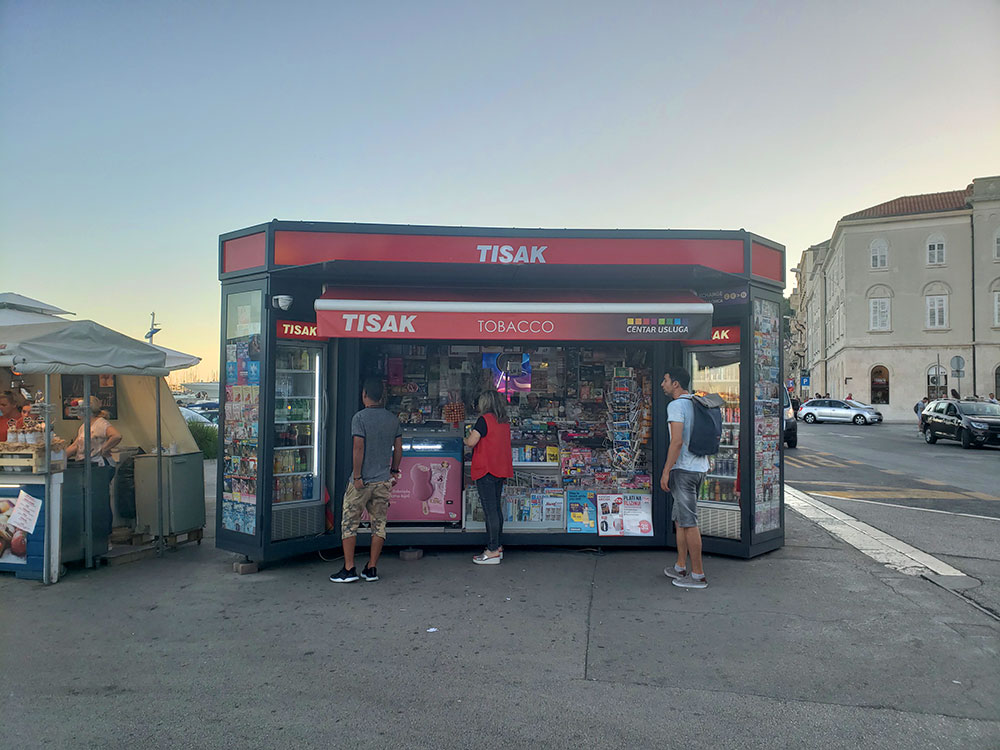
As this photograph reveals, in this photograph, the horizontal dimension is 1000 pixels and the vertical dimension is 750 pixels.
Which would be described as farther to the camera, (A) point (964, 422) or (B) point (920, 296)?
(B) point (920, 296)

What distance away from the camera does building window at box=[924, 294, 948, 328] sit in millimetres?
43781

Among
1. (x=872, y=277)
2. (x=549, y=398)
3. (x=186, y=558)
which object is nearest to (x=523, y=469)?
(x=549, y=398)

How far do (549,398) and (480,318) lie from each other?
1.92 m

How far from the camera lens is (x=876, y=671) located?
4.19 metres

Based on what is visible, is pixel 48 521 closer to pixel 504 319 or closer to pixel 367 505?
pixel 367 505

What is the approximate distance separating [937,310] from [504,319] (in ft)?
154

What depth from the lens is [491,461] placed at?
6680 millimetres

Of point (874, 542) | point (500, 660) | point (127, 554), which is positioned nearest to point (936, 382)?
point (874, 542)

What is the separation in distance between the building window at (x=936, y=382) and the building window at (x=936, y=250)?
262 inches

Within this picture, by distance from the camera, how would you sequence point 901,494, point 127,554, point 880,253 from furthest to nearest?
point 880,253 < point 901,494 < point 127,554

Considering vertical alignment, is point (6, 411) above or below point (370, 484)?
above

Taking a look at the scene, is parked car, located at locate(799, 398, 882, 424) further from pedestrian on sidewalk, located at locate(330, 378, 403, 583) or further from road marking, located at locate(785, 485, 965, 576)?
pedestrian on sidewalk, located at locate(330, 378, 403, 583)

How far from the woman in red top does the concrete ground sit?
1.13 ft

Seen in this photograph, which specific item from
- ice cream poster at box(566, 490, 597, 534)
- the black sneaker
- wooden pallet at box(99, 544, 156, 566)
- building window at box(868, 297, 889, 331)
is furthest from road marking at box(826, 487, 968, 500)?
building window at box(868, 297, 889, 331)
